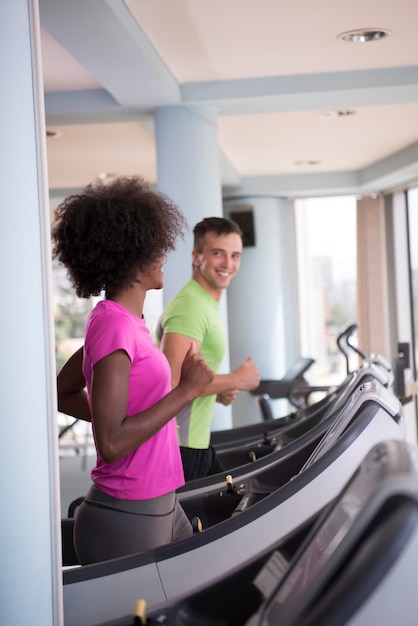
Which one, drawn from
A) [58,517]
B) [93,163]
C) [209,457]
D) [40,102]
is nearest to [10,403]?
[58,517]

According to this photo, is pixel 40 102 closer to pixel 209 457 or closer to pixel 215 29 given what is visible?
pixel 209 457

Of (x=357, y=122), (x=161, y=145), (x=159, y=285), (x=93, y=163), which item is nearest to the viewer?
(x=159, y=285)

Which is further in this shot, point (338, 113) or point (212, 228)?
point (338, 113)

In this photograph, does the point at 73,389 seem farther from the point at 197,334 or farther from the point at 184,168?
the point at 184,168

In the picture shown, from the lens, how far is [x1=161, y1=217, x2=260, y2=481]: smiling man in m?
2.30

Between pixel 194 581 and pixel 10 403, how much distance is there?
462 millimetres

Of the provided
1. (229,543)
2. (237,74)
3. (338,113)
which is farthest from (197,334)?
(338,113)

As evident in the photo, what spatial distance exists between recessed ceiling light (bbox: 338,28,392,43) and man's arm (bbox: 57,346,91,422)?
7.19ft

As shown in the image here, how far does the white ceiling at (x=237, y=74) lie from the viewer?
3.11 meters

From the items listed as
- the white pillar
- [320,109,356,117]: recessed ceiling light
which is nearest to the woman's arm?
the white pillar

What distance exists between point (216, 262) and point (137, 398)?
1.08 metres

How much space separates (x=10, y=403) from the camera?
3.84 ft

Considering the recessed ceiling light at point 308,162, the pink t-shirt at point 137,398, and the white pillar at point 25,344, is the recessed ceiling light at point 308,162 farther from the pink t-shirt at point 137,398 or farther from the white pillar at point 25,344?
the white pillar at point 25,344

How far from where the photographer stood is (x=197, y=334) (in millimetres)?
2359
